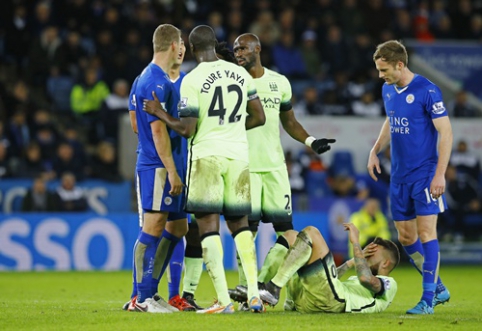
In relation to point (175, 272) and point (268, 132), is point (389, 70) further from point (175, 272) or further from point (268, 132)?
point (175, 272)

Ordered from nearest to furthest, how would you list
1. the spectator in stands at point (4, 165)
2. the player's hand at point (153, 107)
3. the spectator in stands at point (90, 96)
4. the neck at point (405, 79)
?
the player's hand at point (153, 107)
the neck at point (405, 79)
the spectator in stands at point (4, 165)
the spectator in stands at point (90, 96)

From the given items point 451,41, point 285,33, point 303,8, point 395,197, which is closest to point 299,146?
point 285,33

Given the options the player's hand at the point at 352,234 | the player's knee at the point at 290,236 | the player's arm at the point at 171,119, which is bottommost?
the player's knee at the point at 290,236

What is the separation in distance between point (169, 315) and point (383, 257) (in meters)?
2.12

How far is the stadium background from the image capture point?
16625mm

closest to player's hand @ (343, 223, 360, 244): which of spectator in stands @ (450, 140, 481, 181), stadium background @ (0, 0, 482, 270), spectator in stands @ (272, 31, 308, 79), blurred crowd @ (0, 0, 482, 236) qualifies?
stadium background @ (0, 0, 482, 270)

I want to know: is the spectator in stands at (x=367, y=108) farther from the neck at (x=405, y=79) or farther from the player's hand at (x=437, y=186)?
the player's hand at (x=437, y=186)

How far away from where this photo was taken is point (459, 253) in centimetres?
1884

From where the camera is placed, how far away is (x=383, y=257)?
9.03m

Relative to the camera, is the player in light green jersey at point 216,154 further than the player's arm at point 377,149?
No

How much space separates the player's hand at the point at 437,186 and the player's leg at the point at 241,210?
5.65ft

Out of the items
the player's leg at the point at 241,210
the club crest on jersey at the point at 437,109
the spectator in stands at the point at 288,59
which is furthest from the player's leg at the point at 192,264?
the spectator in stands at the point at 288,59

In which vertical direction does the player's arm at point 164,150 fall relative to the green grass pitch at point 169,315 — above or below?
above

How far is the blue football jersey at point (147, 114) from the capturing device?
340 inches
